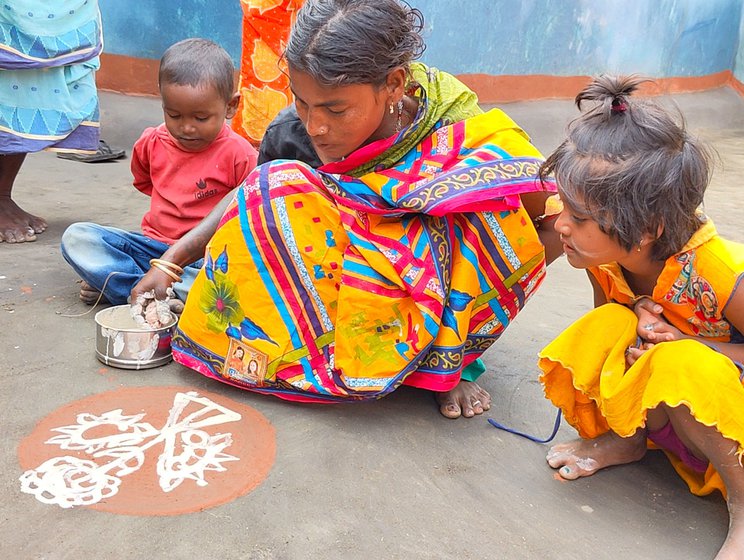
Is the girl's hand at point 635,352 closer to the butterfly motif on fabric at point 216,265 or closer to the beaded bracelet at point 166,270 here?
the butterfly motif on fabric at point 216,265

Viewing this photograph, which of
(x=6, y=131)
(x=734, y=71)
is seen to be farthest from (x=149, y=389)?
(x=734, y=71)

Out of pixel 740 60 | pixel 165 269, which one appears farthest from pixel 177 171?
pixel 740 60

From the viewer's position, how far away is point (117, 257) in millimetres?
2660

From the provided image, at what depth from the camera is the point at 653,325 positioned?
5.74 feet

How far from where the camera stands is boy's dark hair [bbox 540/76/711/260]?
5.33 feet

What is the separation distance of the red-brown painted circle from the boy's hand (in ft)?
1.09

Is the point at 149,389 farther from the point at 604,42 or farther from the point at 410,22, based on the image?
the point at 604,42

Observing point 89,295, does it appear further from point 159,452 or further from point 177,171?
point 159,452

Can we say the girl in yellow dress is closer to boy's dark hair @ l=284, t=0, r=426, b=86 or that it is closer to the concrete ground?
the concrete ground

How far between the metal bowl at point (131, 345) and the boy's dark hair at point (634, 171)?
3.95ft

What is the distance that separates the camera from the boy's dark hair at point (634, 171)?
5.33 feet

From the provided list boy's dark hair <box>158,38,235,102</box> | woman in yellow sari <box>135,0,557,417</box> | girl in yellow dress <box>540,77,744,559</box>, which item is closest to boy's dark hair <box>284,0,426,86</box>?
woman in yellow sari <box>135,0,557,417</box>

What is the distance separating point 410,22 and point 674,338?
3.10 feet

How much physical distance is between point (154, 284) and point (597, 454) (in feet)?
4.33
